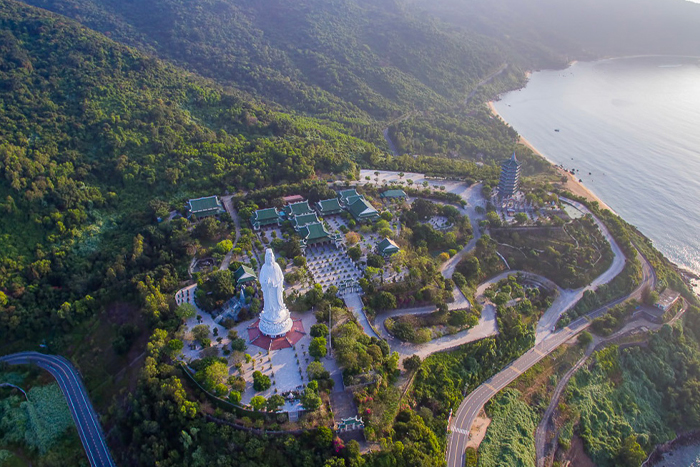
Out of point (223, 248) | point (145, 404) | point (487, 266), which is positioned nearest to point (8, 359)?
point (145, 404)

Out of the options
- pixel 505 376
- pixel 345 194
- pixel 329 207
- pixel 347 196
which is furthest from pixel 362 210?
pixel 505 376

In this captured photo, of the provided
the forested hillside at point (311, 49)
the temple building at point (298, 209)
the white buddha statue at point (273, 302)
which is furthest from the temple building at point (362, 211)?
the forested hillside at point (311, 49)

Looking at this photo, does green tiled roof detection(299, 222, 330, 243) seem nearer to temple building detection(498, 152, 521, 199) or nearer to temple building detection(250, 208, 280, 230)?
temple building detection(250, 208, 280, 230)

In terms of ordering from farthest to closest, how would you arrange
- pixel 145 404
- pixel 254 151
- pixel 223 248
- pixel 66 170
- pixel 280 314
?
pixel 254 151
pixel 66 170
pixel 223 248
pixel 280 314
pixel 145 404

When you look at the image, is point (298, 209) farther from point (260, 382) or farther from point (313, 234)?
point (260, 382)

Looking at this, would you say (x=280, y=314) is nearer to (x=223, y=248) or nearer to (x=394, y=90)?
(x=223, y=248)

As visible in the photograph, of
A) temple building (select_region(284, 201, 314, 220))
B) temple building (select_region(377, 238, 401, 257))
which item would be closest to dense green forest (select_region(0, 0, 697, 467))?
temple building (select_region(284, 201, 314, 220))
